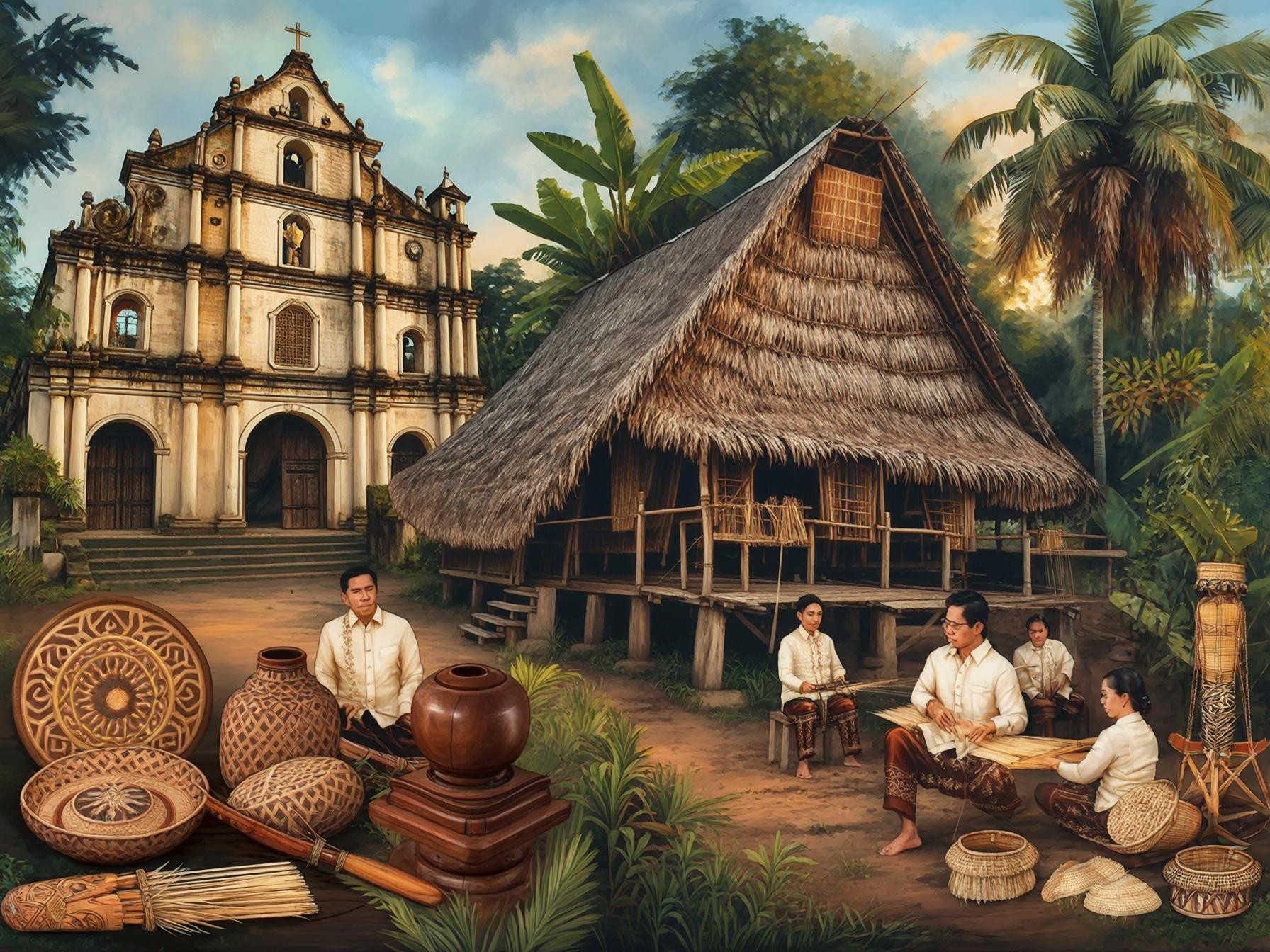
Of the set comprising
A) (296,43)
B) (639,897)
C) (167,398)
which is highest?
(296,43)

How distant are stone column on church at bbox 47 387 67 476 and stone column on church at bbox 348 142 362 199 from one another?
1.51 m

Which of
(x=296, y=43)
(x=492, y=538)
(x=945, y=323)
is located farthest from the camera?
(x=945, y=323)

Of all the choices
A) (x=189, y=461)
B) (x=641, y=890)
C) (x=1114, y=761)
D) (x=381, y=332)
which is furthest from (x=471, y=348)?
(x=1114, y=761)

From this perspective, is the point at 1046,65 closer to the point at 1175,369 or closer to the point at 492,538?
the point at 1175,369

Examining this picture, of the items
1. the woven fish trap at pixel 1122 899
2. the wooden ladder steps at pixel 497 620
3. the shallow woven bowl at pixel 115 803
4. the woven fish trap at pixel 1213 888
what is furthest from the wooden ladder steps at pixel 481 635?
the woven fish trap at pixel 1213 888

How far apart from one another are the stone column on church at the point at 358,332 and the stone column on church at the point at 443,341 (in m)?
0.38

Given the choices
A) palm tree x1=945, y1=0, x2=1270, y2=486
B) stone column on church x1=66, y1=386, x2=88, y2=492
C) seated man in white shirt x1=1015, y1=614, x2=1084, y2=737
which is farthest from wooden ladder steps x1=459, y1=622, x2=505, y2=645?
palm tree x1=945, y1=0, x2=1270, y2=486

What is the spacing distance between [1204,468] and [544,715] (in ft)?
10.2

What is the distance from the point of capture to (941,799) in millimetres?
3428

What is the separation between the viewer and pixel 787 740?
144 inches

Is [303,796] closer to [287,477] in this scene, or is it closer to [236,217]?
[287,477]

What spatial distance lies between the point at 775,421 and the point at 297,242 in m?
2.68

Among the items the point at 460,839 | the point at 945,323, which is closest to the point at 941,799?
the point at 460,839

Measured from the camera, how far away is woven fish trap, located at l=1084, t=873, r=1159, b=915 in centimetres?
285
